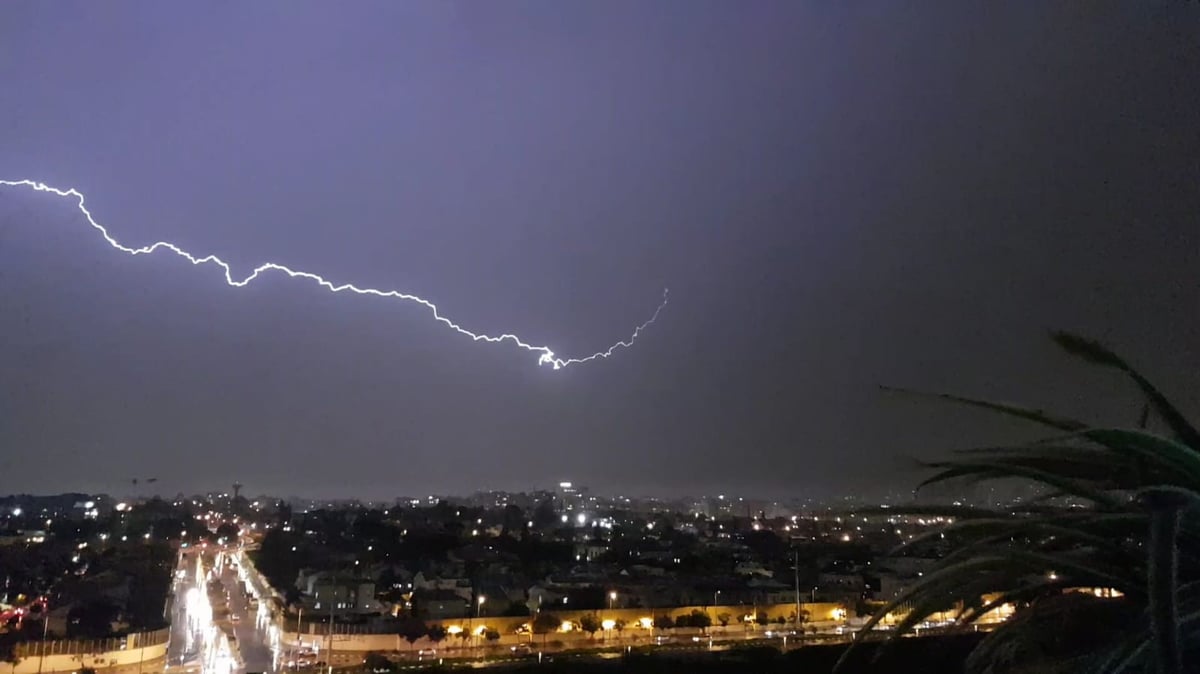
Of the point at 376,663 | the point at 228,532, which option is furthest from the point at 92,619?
the point at 228,532

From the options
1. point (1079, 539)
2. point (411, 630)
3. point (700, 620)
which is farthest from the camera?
point (700, 620)

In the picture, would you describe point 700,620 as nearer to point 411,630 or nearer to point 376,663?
point 411,630

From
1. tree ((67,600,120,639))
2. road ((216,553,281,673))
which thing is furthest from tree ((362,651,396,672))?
tree ((67,600,120,639))

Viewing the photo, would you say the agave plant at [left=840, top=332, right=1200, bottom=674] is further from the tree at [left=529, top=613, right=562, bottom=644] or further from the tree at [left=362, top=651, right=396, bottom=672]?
the tree at [left=529, top=613, right=562, bottom=644]

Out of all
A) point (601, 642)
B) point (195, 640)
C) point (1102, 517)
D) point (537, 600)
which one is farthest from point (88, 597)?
point (1102, 517)

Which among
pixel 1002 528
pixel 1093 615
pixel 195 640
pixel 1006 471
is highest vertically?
pixel 1006 471

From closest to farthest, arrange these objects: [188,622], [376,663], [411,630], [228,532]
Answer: [376,663]
[411,630]
[188,622]
[228,532]

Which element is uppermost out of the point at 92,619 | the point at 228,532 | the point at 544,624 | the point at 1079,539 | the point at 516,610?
the point at 1079,539

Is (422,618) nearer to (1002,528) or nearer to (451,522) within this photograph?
(1002,528)
